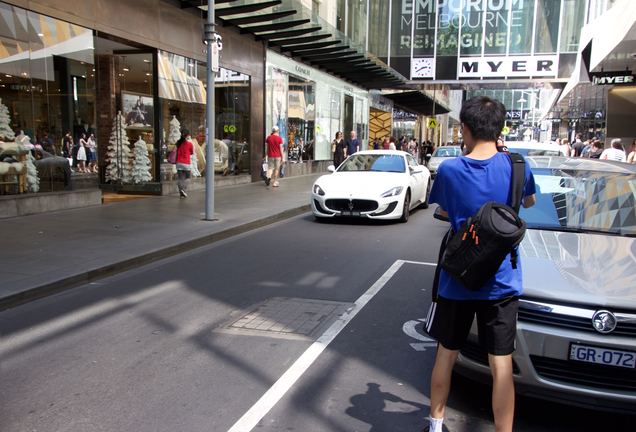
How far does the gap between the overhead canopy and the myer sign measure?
733 centimetres

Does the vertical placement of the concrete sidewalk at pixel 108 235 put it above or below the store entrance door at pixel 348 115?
below

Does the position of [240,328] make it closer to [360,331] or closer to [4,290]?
[360,331]

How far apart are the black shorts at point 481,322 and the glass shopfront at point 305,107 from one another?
17.9 meters

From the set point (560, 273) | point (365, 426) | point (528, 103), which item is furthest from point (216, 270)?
point (528, 103)

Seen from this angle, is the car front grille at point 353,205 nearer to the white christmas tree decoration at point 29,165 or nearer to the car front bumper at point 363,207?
the car front bumper at point 363,207

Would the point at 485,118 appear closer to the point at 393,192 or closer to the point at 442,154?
the point at 393,192

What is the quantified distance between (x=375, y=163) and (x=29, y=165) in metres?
7.21

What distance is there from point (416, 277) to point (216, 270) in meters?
2.61

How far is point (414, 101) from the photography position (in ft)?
143

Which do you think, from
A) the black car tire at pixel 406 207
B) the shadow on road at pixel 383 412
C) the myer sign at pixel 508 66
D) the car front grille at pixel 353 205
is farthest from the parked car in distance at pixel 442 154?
the shadow on road at pixel 383 412

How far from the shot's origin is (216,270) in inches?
282

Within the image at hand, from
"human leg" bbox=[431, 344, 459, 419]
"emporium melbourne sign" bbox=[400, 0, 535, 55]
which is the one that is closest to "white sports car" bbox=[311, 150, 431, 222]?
"human leg" bbox=[431, 344, 459, 419]

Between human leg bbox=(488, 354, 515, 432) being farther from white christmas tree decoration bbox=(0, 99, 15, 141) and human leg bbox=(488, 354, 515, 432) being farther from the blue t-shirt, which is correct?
white christmas tree decoration bbox=(0, 99, 15, 141)

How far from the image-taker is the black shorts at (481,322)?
2676 millimetres
